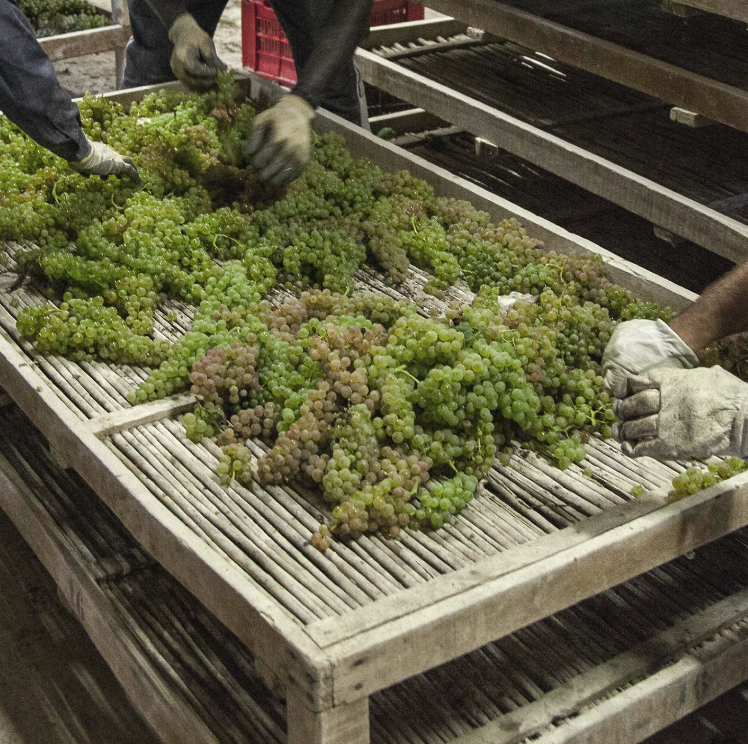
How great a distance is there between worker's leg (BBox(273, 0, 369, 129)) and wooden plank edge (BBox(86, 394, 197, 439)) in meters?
1.94

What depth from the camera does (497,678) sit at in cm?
189

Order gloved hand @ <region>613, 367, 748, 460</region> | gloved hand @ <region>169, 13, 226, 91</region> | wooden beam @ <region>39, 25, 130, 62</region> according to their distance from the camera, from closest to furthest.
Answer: gloved hand @ <region>613, 367, 748, 460</region> < gloved hand @ <region>169, 13, 226, 91</region> < wooden beam @ <region>39, 25, 130, 62</region>

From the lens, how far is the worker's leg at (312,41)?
12.3 ft

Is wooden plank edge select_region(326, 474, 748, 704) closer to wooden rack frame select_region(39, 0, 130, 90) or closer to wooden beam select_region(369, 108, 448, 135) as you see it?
wooden beam select_region(369, 108, 448, 135)

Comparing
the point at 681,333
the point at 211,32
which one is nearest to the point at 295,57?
the point at 211,32

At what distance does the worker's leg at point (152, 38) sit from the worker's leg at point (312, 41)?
28 cm

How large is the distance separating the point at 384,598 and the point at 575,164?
212cm

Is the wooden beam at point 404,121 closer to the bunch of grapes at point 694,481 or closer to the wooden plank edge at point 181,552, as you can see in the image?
the wooden plank edge at point 181,552

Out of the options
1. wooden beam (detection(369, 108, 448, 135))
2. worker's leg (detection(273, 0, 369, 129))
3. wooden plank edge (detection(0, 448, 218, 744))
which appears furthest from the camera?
wooden beam (detection(369, 108, 448, 135))

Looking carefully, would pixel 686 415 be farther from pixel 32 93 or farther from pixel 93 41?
pixel 93 41

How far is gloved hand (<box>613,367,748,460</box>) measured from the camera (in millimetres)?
1708

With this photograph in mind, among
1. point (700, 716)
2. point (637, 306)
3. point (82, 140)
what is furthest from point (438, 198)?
point (700, 716)

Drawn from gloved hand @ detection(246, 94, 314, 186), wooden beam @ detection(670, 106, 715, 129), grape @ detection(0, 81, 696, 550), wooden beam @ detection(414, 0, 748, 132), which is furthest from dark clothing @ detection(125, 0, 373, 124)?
wooden beam @ detection(670, 106, 715, 129)

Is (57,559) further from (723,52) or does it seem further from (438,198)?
(723,52)
